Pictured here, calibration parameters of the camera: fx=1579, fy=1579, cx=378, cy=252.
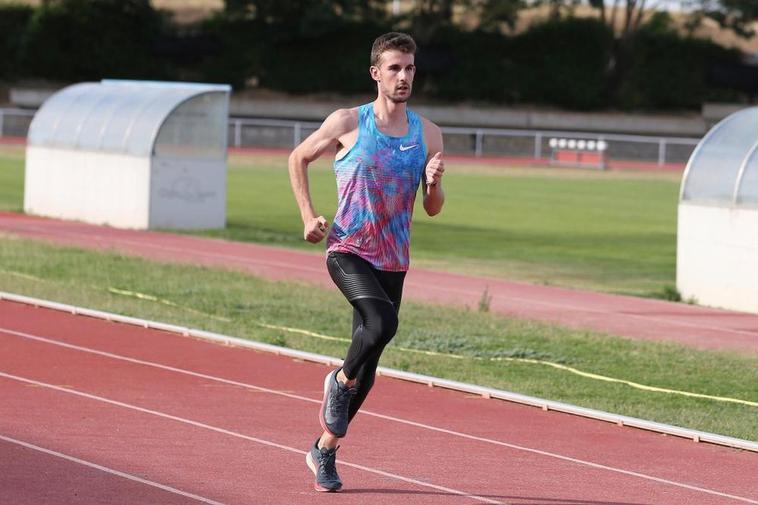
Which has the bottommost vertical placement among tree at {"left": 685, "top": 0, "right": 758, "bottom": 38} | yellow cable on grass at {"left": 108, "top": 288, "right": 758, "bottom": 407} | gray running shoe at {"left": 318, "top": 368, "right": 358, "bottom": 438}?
yellow cable on grass at {"left": 108, "top": 288, "right": 758, "bottom": 407}

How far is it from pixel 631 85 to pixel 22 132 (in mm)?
28354

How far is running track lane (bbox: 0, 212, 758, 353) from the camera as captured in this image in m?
16.1

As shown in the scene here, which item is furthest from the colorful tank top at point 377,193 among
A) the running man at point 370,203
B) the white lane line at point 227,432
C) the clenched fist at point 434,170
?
the white lane line at point 227,432

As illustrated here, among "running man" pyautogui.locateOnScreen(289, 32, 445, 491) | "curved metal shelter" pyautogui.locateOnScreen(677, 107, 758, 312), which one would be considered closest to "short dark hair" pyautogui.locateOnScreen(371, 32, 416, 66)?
"running man" pyautogui.locateOnScreen(289, 32, 445, 491)

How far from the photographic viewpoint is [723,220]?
61.4 ft

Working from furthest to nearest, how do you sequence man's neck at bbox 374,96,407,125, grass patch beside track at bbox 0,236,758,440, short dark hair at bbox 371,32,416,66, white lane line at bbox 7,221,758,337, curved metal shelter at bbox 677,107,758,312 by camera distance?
curved metal shelter at bbox 677,107,758,312 → white lane line at bbox 7,221,758,337 → grass patch beside track at bbox 0,236,758,440 → man's neck at bbox 374,96,407,125 → short dark hair at bbox 371,32,416,66

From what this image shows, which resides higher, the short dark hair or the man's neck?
the short dark hair

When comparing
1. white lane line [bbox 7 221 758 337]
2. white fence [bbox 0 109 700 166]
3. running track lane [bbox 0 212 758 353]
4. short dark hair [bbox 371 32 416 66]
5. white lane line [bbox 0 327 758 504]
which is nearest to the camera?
→ short dark hair [bbox 371 32 416 66]

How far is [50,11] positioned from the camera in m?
68.6

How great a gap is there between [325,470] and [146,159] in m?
20.3

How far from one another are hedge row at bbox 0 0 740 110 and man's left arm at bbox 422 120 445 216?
62.4 metres

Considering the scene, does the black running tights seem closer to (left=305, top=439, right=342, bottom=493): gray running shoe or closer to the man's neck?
(left=305, top=439, right=342, bottom=493): gray running shoe

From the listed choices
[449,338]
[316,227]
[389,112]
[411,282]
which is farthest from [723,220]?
[316,227]

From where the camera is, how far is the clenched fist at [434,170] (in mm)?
7327
